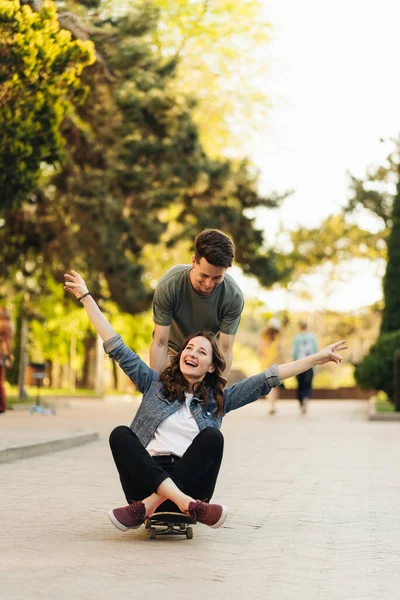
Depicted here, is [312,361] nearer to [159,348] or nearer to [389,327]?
[159,348]

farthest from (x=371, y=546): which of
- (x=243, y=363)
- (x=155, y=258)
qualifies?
(x=243, y=363)

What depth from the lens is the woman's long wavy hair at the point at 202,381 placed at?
7.57 meters

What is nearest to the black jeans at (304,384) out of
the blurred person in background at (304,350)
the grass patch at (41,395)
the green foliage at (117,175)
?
the blurred person in background at (304,350)

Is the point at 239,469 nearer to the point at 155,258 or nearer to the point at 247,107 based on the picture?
the point at 155,258

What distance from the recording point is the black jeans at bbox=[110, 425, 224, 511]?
719 cm

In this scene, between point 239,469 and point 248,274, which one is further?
point 248,274

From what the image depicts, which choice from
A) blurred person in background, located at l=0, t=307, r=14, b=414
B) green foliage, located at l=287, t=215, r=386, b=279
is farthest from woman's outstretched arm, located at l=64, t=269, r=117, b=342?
green foliage, located at l=287, t=215, r=386, b=279

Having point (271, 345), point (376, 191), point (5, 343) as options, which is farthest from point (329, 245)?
point (5, 343)

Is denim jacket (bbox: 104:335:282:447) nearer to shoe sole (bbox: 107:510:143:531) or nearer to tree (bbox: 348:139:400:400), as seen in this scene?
shoe sole (bbox: 107:510:143:531)

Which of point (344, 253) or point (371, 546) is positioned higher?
point (371, 546)

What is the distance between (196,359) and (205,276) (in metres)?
0.81

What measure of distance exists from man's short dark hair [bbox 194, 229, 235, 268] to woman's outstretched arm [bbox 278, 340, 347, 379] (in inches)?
31.8

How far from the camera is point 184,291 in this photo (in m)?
8.62

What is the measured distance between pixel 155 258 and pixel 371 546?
30.4 meters
